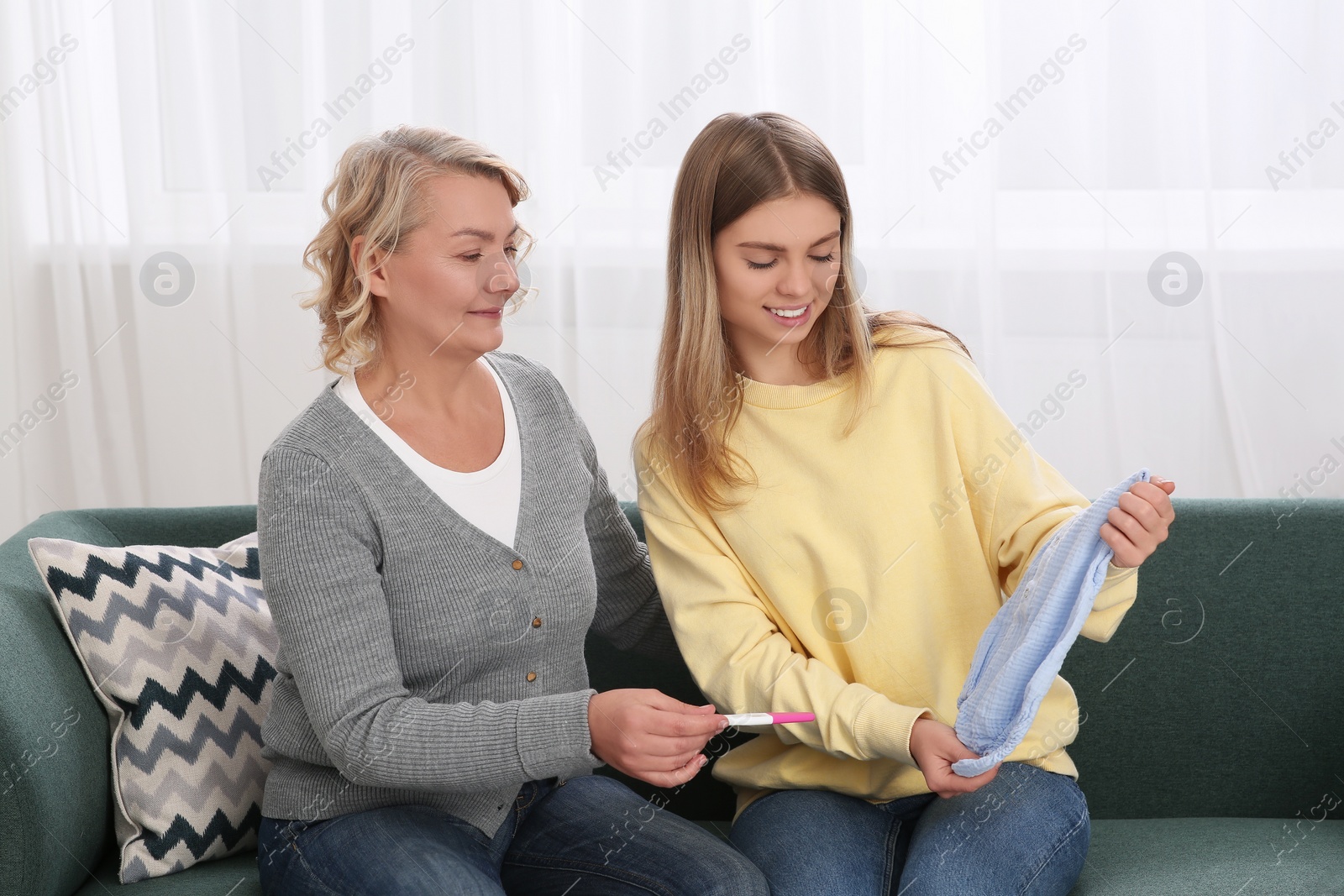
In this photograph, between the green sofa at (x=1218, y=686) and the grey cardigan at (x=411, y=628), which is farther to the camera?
the green sofa at (x=1218, y=686)

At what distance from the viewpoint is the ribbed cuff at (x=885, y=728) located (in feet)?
4.70

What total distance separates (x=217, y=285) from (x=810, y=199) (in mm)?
2101

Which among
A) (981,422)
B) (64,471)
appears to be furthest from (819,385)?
(64,471)

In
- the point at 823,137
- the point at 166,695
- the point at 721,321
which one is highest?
the point at 823,137

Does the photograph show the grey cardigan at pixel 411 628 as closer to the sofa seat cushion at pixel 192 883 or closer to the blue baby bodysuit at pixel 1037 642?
the sofa seat cushion at pixel 192 883

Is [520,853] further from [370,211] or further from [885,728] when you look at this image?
[370,211]

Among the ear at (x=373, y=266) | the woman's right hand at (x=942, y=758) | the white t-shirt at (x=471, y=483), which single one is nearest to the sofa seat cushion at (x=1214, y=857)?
the woman's right hand at (x=942, y=758)

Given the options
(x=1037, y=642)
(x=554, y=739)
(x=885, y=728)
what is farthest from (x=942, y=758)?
(x=554, y=739)

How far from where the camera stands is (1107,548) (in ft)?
4.45

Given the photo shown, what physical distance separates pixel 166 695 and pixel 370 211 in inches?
28.4

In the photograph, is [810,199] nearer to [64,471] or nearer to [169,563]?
[169,563]

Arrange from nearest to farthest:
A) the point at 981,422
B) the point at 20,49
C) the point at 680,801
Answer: the point at 981,422
the point at 680,801
the point at 20,49

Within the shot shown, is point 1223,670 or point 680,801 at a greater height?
point 1223,670

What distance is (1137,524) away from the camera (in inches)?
52.6
